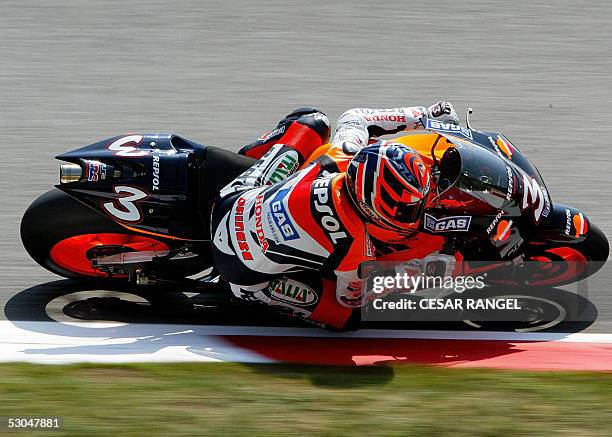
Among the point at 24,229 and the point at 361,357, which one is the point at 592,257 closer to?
the point at 361,357

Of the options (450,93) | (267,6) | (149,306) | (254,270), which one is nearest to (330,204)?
(254,270)

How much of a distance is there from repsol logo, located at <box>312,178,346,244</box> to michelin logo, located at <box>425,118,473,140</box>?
3.19 ft

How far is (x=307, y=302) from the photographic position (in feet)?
18.1

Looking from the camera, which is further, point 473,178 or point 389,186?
point 473,178

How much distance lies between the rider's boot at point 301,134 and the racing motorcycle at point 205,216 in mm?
157

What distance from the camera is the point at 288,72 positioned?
8469 mm

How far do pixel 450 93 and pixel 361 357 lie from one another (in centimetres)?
331

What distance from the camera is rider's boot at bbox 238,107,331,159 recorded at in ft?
19.3

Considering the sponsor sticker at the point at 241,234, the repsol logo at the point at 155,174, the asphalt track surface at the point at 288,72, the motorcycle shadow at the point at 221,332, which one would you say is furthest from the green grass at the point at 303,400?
the asphalt track surface at the point at 288,72

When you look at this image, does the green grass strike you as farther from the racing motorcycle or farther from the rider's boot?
the rider's boot

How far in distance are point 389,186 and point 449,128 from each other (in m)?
1.09

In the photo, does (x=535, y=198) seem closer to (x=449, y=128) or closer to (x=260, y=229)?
(x=449, y=128)

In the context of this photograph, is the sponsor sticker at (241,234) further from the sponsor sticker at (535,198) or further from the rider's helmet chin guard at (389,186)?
the sponsor sticker at (535,198)

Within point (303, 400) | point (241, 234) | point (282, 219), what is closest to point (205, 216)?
point (241, 234)
